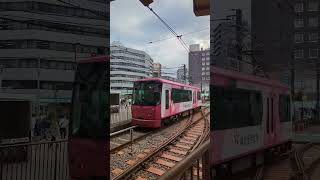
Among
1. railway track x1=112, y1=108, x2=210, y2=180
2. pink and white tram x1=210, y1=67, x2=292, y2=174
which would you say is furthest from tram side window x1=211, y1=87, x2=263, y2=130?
railway track x1=112, y1=108, x2=210, y2=180

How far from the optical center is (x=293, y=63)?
195cm

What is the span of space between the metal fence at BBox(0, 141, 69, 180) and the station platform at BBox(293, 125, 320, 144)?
4.38 feet

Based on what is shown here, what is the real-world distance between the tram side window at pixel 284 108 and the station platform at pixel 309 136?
10cm

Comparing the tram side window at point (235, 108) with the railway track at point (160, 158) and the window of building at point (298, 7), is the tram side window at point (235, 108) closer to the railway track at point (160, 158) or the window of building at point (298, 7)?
the railway track at point (160, 158)

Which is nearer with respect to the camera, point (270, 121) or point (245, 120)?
point (245, 120)

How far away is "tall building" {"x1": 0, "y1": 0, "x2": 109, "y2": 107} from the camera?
1.09m

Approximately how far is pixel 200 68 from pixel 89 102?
0.60 meters

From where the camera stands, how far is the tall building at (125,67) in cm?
155

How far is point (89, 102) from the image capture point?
1416mm

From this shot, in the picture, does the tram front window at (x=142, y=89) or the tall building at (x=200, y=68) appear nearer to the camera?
the tall building at (x=200, y=68)

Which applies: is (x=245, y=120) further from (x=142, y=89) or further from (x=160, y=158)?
(x=142, y=89)

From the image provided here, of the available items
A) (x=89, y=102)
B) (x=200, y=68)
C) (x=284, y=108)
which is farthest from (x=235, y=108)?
(x=89, y=102)

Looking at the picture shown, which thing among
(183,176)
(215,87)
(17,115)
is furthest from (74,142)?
(183,176)

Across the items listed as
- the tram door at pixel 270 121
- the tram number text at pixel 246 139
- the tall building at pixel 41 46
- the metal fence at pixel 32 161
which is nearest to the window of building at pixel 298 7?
the tram door at pixel 270 121
